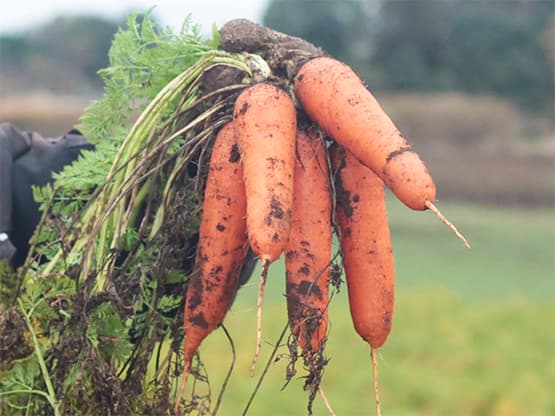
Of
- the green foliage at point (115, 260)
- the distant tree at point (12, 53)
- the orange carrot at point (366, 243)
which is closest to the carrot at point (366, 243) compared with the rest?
the orange carrot at point (366, 243)

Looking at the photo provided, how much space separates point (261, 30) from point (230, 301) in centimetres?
56

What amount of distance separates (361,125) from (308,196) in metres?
0.17

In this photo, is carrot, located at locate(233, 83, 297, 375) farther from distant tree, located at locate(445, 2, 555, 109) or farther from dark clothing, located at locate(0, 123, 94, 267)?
distant tree, located at locate(445, 2, 555, 109)

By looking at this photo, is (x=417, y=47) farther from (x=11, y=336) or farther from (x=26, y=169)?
(x=11, y=336)

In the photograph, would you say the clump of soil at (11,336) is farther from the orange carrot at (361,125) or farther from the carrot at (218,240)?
the orange carrot at (361,125)

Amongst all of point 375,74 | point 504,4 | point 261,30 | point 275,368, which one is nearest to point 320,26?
point 375,74

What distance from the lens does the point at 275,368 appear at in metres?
5.96

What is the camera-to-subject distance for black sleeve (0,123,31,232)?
2.23m

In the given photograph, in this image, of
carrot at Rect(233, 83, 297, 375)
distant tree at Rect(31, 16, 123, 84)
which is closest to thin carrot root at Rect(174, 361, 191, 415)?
carrot at Rect(233, 83, 297, 375)

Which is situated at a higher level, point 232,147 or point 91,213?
point 232,147

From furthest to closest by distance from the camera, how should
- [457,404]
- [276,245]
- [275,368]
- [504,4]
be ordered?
[504,4], [275,368], [457,404], [276,245]

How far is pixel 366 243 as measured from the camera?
5.30 feet

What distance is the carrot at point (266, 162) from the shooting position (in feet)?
4.84

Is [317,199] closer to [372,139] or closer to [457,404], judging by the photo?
[372,139]
